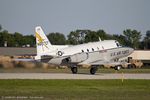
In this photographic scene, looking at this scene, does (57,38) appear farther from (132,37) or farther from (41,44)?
(41,44)

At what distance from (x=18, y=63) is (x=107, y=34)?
112 metres

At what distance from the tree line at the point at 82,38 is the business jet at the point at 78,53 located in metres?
83.3

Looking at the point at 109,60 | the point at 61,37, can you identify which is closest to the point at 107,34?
the point at 61,37

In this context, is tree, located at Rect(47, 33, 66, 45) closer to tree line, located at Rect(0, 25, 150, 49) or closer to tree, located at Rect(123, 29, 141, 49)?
tree line, located at Rect(0, 25, 150, 49)

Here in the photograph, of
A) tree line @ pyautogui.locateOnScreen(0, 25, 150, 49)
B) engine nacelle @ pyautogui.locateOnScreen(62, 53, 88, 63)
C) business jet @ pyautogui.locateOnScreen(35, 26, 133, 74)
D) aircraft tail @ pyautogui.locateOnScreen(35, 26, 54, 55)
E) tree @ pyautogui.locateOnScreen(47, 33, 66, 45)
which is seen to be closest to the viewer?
business jet @ pyautogui.locateOnScreen(35, 26, 133, 74)

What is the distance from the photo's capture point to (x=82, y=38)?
165000mm

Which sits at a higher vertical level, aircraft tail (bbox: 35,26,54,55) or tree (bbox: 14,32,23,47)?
tree (bbox: 14,32,23,47)

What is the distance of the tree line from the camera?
15139cm

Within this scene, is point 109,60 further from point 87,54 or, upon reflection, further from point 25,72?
point 25,72

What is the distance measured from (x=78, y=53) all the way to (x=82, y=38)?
357 feet

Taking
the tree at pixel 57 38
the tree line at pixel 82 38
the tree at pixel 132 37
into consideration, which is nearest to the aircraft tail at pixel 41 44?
the tree line at pixel 82 38

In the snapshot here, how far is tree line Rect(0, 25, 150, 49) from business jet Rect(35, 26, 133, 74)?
8329 cm

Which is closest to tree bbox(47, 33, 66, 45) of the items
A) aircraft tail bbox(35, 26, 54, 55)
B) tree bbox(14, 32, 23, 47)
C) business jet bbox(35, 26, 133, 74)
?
tree bbox(14, 32, 23, 47)

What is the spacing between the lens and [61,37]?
7495 inches
